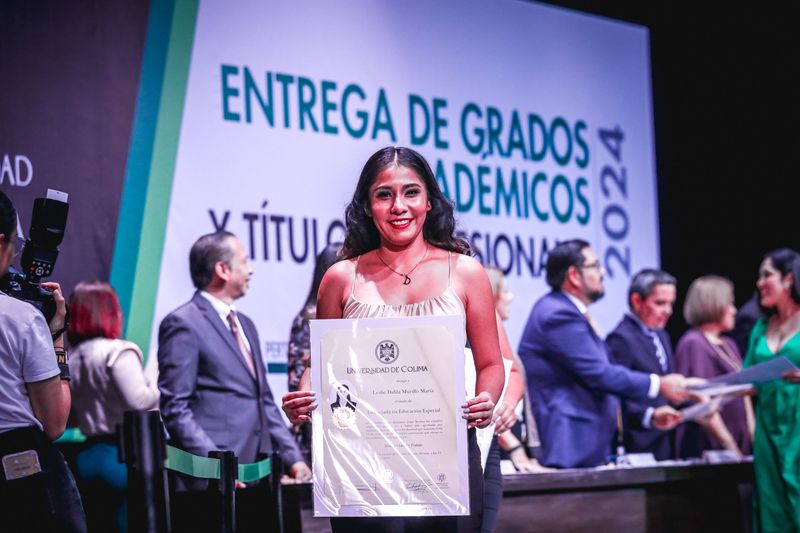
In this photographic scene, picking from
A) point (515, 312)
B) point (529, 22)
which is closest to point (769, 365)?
point (515, 312)

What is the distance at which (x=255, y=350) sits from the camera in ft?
13.6

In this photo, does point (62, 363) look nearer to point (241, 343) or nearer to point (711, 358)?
point (241, 343)

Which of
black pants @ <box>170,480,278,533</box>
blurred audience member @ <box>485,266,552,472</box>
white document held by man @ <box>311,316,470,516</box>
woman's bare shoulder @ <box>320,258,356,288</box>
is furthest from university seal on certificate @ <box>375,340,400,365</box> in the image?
blurred audience member @ <box>485,266,552,472</box>

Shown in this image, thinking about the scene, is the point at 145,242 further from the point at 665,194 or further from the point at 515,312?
the point at 665,194

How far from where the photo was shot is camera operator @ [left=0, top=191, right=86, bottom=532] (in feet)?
8.30

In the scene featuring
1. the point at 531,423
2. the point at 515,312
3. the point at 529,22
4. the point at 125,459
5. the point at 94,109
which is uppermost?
the point at 529,22

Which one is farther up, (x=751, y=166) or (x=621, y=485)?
(x=751, y=166)

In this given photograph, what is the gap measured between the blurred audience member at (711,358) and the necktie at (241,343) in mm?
2870

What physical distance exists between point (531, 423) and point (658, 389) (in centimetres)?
68

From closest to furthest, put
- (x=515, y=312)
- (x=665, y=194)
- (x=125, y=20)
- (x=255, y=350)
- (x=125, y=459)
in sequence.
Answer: (x=125, y=459) < (x=255, y=350) < (x=125, y=20) < (x=515, y=312) < (x=665, y=194)

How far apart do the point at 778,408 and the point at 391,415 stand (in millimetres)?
3200

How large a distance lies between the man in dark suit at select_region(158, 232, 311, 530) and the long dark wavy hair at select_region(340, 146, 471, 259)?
1.44 meters

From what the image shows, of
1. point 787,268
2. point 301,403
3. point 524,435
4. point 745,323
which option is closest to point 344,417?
point 301,403

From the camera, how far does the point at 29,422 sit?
260 centimetres
